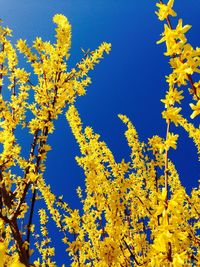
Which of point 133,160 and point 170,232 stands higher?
point 133,160

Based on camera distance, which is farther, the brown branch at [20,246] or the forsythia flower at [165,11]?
the brown branch at [20,246]

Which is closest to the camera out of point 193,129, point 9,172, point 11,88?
point 9,172

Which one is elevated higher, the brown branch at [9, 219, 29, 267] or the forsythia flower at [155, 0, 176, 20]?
the forsythia flower at [155, 0, 176, 20]

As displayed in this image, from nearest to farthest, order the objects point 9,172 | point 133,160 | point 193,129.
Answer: point 9,172
point 133,160
point 193,129

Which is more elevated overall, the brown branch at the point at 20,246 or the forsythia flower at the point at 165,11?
the forsythia flower at the point at 165,11

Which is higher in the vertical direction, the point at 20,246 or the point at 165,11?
the point at 165,11

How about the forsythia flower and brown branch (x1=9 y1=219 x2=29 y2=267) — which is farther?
brown branch (x1=9 y1=219 x2=29 y2=267)

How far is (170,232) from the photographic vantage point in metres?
2.06

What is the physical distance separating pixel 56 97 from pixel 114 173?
151 centimetres

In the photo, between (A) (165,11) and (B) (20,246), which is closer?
(A) (165,11)

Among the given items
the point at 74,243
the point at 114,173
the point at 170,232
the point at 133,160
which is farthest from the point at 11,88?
the point at 170,232

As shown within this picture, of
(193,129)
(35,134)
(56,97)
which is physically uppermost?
(193,129)

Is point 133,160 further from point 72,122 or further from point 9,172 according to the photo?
point 9,172

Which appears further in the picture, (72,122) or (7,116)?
(72,122)
